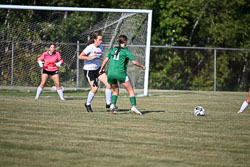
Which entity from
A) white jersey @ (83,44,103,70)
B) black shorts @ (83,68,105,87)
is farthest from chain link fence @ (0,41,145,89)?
black shorts @ (83,68,105,87)

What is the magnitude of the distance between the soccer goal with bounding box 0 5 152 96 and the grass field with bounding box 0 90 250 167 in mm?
9465

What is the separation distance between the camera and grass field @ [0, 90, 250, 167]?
22.0ft

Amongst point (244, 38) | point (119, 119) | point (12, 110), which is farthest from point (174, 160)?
point (244, 38)

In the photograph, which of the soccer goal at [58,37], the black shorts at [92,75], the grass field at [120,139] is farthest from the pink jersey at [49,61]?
the grass field at [120,139]

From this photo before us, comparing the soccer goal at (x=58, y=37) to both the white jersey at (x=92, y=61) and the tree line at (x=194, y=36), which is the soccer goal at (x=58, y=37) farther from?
the white jersey at (x=92, y=61)

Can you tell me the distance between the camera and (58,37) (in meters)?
23.5

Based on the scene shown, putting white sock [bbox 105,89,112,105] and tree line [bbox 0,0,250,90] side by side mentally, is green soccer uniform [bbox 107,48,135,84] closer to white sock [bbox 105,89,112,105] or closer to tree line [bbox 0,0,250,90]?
white sock [bbox 105,89,112,105]

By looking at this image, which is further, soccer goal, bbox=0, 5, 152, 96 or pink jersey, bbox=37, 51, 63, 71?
soccer goal, bbox=0, 5, 152, 96

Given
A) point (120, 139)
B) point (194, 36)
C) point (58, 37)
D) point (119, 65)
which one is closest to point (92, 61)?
point (119, 65)

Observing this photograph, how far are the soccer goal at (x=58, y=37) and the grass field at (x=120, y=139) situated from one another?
9.46 m

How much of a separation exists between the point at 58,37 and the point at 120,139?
15.7 metres

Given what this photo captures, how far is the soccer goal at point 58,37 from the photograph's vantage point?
21812 mm

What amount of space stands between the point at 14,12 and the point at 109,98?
1119 centimetres

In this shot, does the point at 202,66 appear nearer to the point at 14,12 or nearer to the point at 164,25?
the point at 164,25
